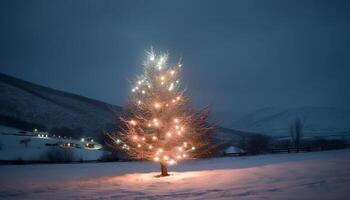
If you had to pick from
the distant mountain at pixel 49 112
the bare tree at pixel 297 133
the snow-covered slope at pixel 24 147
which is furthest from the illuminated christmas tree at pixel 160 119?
the distant mountain at pixel 49 112

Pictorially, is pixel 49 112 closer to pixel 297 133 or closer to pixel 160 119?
pixel 297 133

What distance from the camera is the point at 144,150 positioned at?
1105 inches

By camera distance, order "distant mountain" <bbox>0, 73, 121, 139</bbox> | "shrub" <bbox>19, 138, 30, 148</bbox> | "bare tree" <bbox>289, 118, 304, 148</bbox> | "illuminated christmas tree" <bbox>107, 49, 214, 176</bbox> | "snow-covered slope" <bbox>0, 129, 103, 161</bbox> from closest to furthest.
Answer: "illuminated christmas tree" <bbox>107, 49, 214, 176</bbox> → "snow-covered slope" <bbox>0, 129, 103, 161</bbox> → "bare tree" <bbox>289, 118, 304, 148</bbox> → "shrub" <bbox>19, 138, 30, 148</bbox> → "distant mountain" <bbox>0, 73, 121, 139</bbox>

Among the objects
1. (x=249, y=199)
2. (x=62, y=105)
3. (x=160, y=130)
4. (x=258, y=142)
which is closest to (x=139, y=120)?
(x=160, y=130)

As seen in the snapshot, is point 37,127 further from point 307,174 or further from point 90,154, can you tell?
point 307,174

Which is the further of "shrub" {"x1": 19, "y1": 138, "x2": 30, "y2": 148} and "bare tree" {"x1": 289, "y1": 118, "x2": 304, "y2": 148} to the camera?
"shrub" {"x1": 19, "y1": 138, "x2": 30, "y2": 148}

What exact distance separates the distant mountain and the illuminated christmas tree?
3898 inches

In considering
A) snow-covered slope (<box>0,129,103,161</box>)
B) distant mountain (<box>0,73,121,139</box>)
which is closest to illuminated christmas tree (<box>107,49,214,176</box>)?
snow-covered slope (<box>0,129,103,161</box>)

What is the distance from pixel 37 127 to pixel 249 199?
12819 centimetres

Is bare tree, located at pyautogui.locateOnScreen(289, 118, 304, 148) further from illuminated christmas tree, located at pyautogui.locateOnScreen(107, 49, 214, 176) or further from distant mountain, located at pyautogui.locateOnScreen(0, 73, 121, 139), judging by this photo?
illuminated christmas tree, located at pyautogui.locateOnScreen(107, 49, 214, 176)

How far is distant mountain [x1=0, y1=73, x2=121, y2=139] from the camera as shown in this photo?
5320 inches

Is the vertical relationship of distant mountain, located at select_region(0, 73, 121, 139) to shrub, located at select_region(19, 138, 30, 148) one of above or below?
above

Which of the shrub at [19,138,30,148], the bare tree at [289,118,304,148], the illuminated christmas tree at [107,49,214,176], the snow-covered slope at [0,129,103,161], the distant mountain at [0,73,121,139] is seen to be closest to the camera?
the illuminated christmas tree at [107,49,214,176]

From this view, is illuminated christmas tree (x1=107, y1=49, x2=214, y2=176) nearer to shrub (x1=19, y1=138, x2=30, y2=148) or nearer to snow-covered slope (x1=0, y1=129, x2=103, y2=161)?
snow-covered slope (x1=0, y1=129, x2=103, y2=161)
